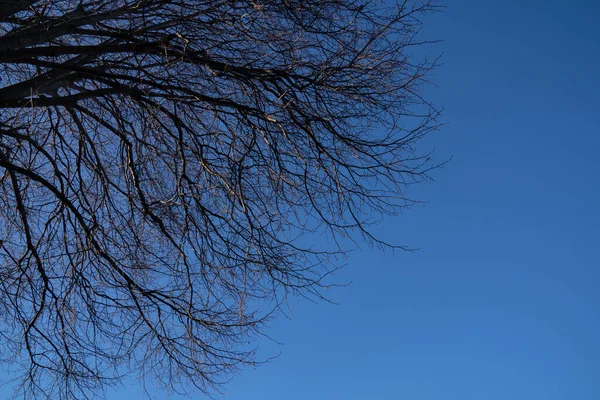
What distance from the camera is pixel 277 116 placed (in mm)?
6188

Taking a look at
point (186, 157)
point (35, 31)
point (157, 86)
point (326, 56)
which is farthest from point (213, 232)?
point (35, 31)

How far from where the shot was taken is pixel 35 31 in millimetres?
6043

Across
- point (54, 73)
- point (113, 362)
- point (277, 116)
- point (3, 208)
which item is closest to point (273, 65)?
point (277, 116)

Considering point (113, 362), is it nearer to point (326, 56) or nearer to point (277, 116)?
point (277, 116)

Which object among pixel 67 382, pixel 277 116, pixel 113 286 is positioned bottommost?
pixel 67 382

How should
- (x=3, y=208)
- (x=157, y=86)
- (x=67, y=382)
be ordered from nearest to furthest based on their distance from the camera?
(x=157, y=86)
(x=67, y=382)
(x=3, y=208)

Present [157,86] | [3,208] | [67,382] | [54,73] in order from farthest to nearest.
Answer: [3,208]
[67,382]
[54,73]
[157,86]

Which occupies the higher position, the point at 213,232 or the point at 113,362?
the point at 213,232

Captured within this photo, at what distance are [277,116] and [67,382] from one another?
147 inches

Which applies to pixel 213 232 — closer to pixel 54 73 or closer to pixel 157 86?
pixel 157 86

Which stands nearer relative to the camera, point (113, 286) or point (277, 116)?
point (277, 116)

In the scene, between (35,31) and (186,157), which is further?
(186,157)

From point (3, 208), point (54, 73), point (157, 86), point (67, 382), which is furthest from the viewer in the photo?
point (3, 208)

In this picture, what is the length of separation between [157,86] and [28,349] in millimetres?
3403
